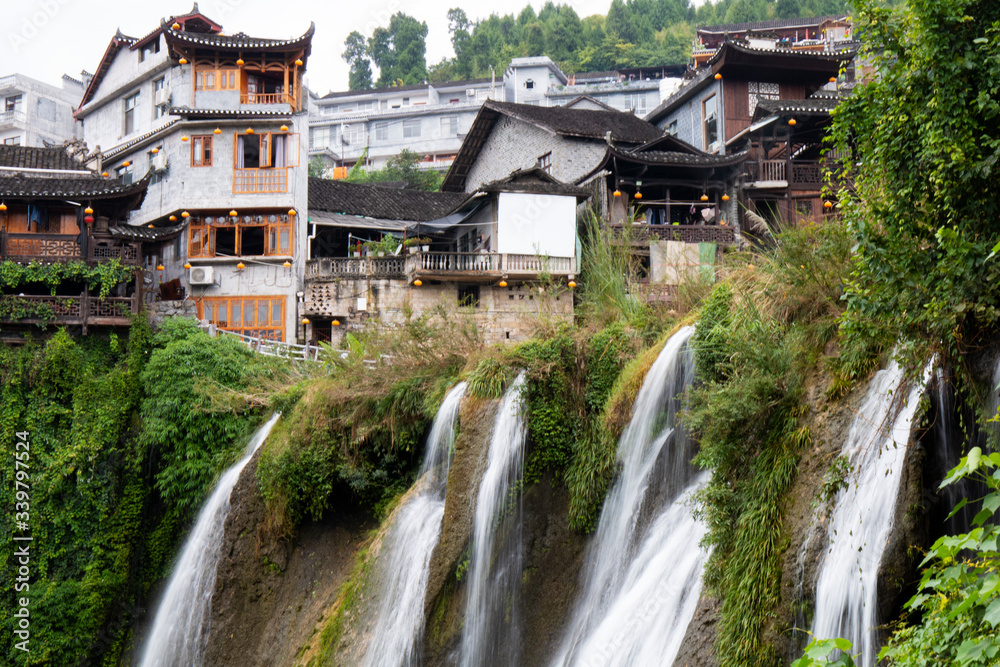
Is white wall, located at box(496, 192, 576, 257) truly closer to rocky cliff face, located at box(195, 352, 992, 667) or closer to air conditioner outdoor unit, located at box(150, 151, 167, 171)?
air conditioner outdoor unit, located at box(150, 151, 167, 171)

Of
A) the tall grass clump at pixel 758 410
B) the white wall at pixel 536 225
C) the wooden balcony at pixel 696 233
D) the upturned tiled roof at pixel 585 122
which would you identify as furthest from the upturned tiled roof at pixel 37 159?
the tall grass clump at pixel 758 410

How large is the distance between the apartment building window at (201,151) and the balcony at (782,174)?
766 inches

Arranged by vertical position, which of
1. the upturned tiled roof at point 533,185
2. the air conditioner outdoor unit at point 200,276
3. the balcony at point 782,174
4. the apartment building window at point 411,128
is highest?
the apartment building window at point 411,128

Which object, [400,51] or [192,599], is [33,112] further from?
[192,599]

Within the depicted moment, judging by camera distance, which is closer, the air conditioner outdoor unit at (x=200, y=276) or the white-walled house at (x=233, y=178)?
the air conditioner outdoor unit at (x=200, y=276)

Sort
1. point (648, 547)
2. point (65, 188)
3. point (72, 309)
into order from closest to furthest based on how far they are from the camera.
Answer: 1. point (648, 547)
2. point (72, 309)
3. point (65, 188)

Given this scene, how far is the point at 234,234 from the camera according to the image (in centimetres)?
3388

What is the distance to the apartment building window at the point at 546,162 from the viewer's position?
35594 mm

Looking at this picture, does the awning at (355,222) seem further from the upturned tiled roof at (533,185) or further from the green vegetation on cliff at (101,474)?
the green vegetation on cliff at (101,474)

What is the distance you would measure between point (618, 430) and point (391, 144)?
184 feet

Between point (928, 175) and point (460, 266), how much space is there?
22151mm

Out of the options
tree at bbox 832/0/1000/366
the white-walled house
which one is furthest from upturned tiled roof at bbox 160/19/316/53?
tree at bbox 832/0/1000/366

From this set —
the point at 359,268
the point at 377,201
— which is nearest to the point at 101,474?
the point at 359,268

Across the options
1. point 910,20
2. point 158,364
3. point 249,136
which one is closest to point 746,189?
point 249,136
